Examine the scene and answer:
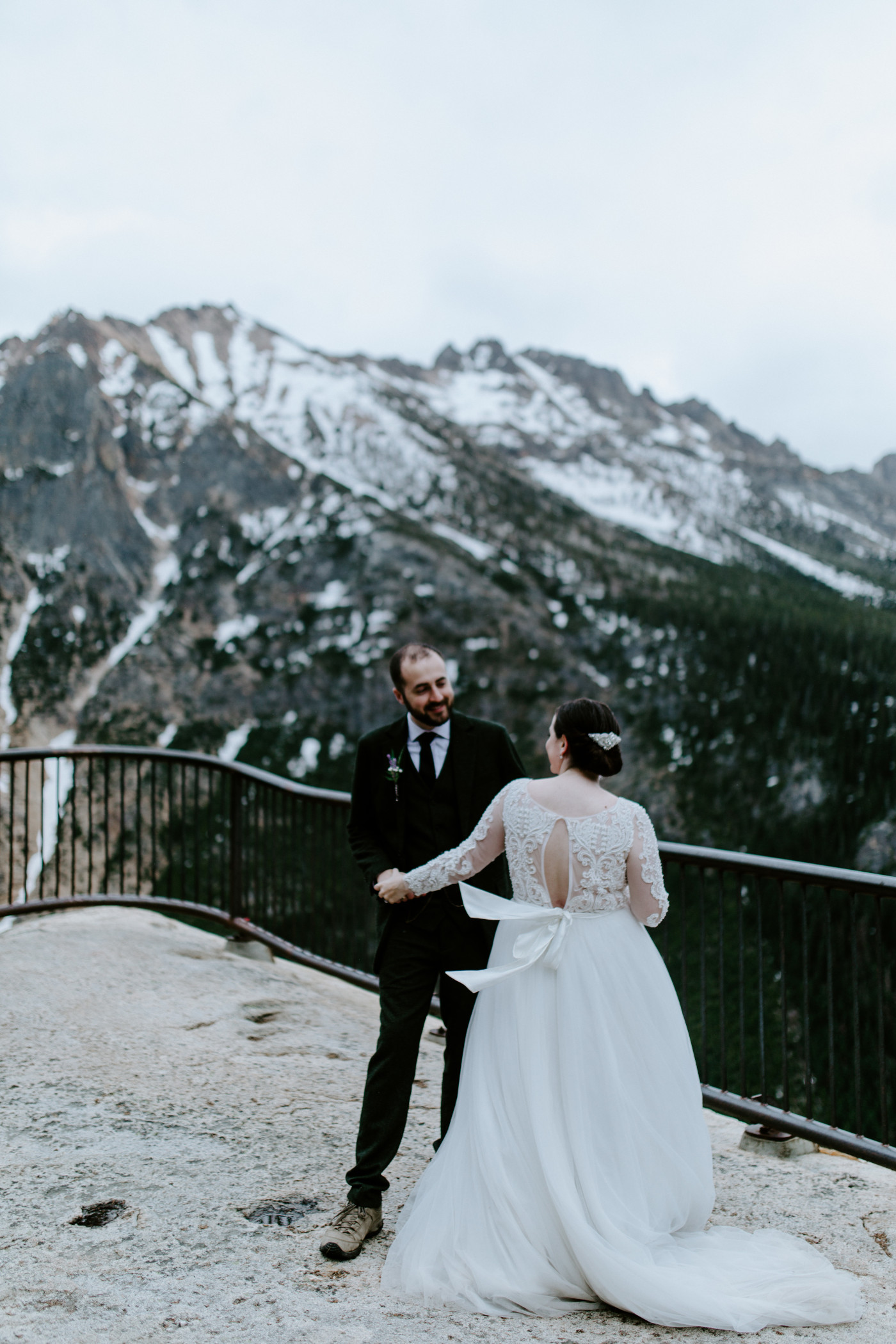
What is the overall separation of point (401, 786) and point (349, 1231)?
139cm

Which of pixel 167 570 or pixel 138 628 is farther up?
pixel 167 570

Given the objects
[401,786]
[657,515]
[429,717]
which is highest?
[657,515]

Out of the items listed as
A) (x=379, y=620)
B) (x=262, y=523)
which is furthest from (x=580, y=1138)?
(x=262, y=523)

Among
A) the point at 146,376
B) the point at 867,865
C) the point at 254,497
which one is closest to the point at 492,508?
the point at 254,497

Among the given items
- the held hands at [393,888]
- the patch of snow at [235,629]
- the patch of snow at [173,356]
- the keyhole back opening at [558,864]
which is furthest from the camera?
the patch of snow at [173,356]

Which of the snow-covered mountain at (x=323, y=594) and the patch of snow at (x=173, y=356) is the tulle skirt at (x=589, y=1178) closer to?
the snow-covered mountain at (x=323, y=594)

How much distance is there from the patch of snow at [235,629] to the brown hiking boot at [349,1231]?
107 meters

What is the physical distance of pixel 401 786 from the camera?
355 cm

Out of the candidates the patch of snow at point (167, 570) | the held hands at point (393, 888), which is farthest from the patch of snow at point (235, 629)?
the held hands at point (393, 888)

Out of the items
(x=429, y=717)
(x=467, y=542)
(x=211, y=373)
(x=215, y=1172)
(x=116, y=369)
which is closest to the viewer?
(x=429, y=717)

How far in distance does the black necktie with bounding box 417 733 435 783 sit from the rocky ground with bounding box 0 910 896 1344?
147 centimetres

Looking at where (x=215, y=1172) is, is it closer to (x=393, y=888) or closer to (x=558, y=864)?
(x=393, y=888)

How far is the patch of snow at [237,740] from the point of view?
93250 mm

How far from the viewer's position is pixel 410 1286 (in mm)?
2816
